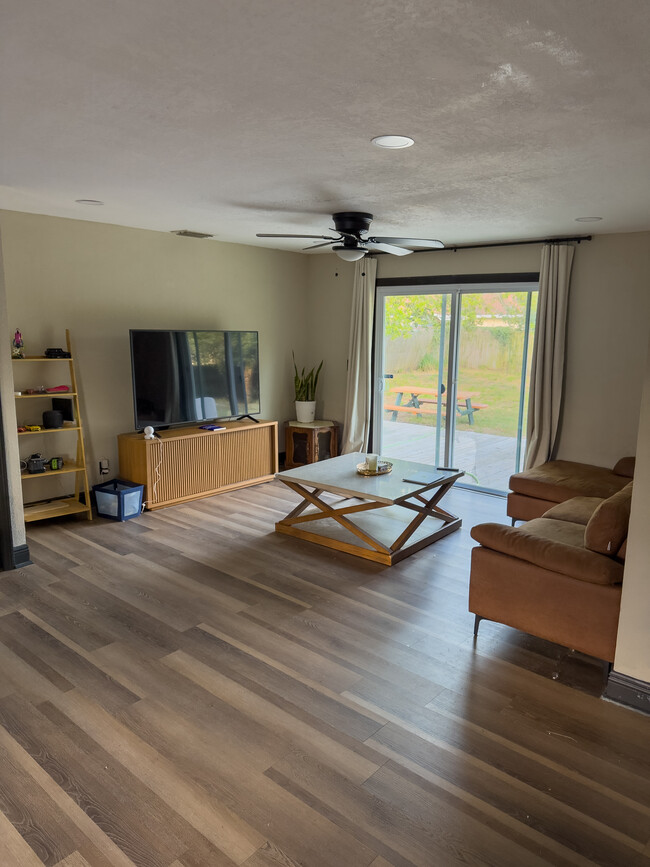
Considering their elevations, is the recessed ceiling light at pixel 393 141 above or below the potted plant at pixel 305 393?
above

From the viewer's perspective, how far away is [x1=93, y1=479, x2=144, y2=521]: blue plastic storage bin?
5.13 m

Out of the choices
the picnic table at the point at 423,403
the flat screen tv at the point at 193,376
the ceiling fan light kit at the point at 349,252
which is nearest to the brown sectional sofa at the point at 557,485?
the picnic table at the point at 423,403

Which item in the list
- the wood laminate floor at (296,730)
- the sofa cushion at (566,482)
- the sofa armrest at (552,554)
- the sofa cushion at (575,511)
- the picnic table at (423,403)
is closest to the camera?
the wood laminate floor at (296,730)

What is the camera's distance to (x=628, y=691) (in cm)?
271

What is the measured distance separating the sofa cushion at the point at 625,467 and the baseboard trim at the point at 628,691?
8.42ft

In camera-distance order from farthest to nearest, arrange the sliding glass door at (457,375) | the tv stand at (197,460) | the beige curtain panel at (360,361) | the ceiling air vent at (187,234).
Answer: the beige curtain panel at (360,361) < the sliding glass door at (457,375) < the ceiling air vent at (187,234) < the tv stand at (197,460)

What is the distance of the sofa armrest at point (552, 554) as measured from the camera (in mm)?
2793

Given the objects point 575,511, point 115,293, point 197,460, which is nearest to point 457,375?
point 575,511

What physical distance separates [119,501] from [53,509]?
53cm

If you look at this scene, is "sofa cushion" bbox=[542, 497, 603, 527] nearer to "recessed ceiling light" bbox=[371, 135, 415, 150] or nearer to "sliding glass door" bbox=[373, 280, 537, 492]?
"sliding glass door" bbox=[373, 280, 537, 492]

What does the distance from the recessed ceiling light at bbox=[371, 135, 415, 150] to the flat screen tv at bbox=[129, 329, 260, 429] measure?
3.28 m

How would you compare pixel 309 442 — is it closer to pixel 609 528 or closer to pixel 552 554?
pixel 552 554

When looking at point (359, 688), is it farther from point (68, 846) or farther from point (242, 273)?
point (242, 273)

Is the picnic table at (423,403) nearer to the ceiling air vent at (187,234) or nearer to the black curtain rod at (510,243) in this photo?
the black curtain rod at (510,243)
